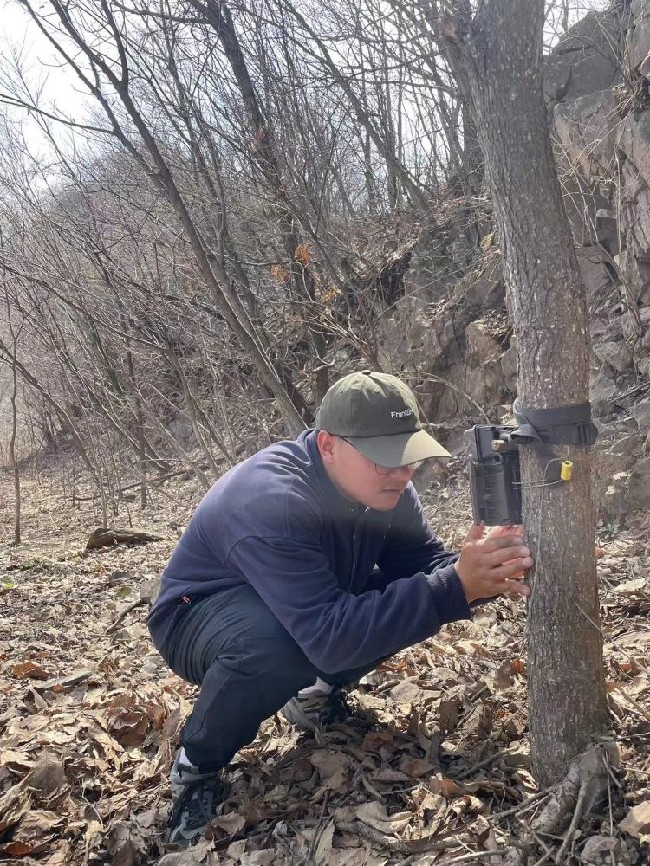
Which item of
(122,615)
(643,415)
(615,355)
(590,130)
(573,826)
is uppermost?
(590,130)

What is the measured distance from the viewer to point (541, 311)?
1954mm

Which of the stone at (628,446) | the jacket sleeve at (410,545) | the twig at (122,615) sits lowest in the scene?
the twig at (122,615)

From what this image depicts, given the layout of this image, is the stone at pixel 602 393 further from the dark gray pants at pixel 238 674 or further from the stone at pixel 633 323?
the dark gray pants at pixel 238 674

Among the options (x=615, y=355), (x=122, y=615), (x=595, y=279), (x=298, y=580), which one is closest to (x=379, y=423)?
(x=298, y=580)

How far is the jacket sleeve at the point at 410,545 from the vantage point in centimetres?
278

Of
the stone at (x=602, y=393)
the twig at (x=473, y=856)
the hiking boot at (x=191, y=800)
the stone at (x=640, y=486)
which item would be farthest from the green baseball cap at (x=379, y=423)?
the stone at (x=602, y=393)

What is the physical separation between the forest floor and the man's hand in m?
0.61

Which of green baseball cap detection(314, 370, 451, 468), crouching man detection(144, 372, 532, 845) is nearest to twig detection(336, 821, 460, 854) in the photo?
crouching man detection(144, 372, 532, 845)

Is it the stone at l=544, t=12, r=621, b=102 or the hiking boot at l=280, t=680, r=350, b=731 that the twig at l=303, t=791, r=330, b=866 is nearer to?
the hiking boot at l=280, t=680, r=350, b=731

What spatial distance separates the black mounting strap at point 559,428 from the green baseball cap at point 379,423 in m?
0.35

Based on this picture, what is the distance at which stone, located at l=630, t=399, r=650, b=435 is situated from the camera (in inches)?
204

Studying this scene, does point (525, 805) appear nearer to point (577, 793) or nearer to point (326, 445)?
point (577, 793)

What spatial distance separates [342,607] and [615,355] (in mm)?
4744

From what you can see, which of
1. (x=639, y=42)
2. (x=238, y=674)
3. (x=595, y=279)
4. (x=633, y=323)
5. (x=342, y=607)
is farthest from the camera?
(x=595, y=279)
